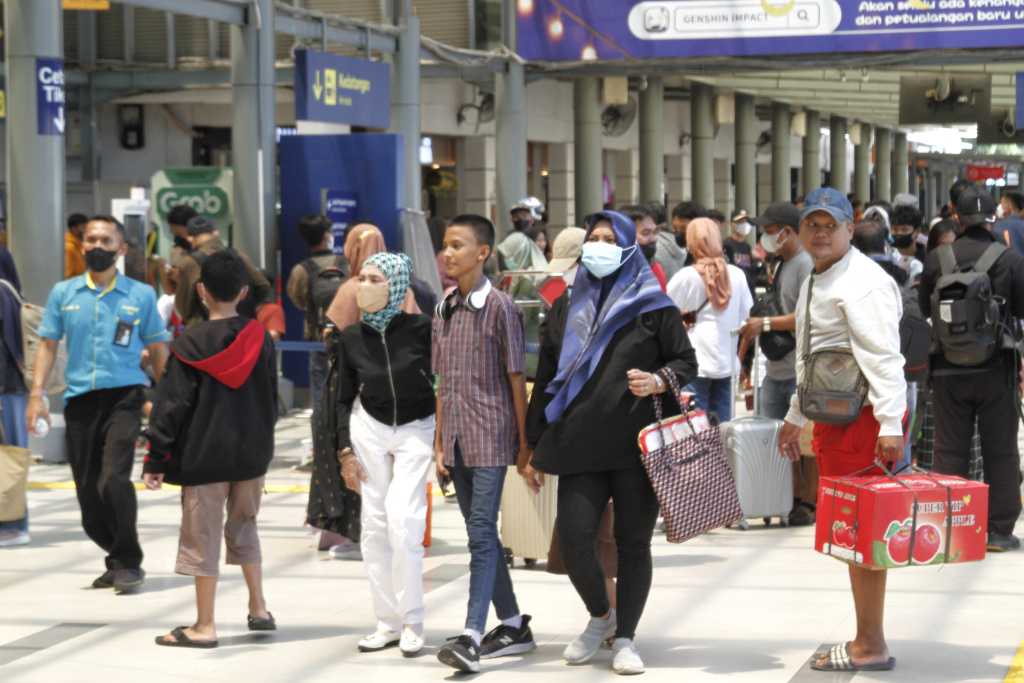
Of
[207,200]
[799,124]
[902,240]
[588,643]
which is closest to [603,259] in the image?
[588,643]

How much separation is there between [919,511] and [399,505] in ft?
6.13

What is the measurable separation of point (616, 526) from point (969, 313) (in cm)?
253

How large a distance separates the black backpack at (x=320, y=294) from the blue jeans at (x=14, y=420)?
1.74 metres

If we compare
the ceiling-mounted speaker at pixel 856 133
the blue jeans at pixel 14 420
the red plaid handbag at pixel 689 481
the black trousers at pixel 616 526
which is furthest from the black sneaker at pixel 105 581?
the ceiling-mounted speaker at pixel 856 133

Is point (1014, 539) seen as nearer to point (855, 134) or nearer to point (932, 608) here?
point (932, 608)

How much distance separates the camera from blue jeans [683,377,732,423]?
812cm

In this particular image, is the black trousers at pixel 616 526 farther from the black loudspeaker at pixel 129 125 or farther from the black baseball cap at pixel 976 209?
the black loudspeaker at pixel 129 125

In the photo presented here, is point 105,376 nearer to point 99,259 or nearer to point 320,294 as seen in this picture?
point 99,259

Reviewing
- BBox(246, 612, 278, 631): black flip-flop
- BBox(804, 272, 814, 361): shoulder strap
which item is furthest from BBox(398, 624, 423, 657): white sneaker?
BBox(804, 272, 814, 361): shoulder strap

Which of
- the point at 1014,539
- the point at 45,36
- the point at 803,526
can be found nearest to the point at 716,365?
the point at 803,526

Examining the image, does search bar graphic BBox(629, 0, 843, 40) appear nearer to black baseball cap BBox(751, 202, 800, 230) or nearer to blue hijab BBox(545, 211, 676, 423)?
black baseball cap BBox(751, 202, 800, 230)

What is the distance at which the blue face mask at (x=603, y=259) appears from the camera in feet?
16.7

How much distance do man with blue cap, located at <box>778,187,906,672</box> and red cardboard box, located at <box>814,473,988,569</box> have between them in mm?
146

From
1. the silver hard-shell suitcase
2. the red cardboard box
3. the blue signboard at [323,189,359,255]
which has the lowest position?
the silver hard-shell suitcase
